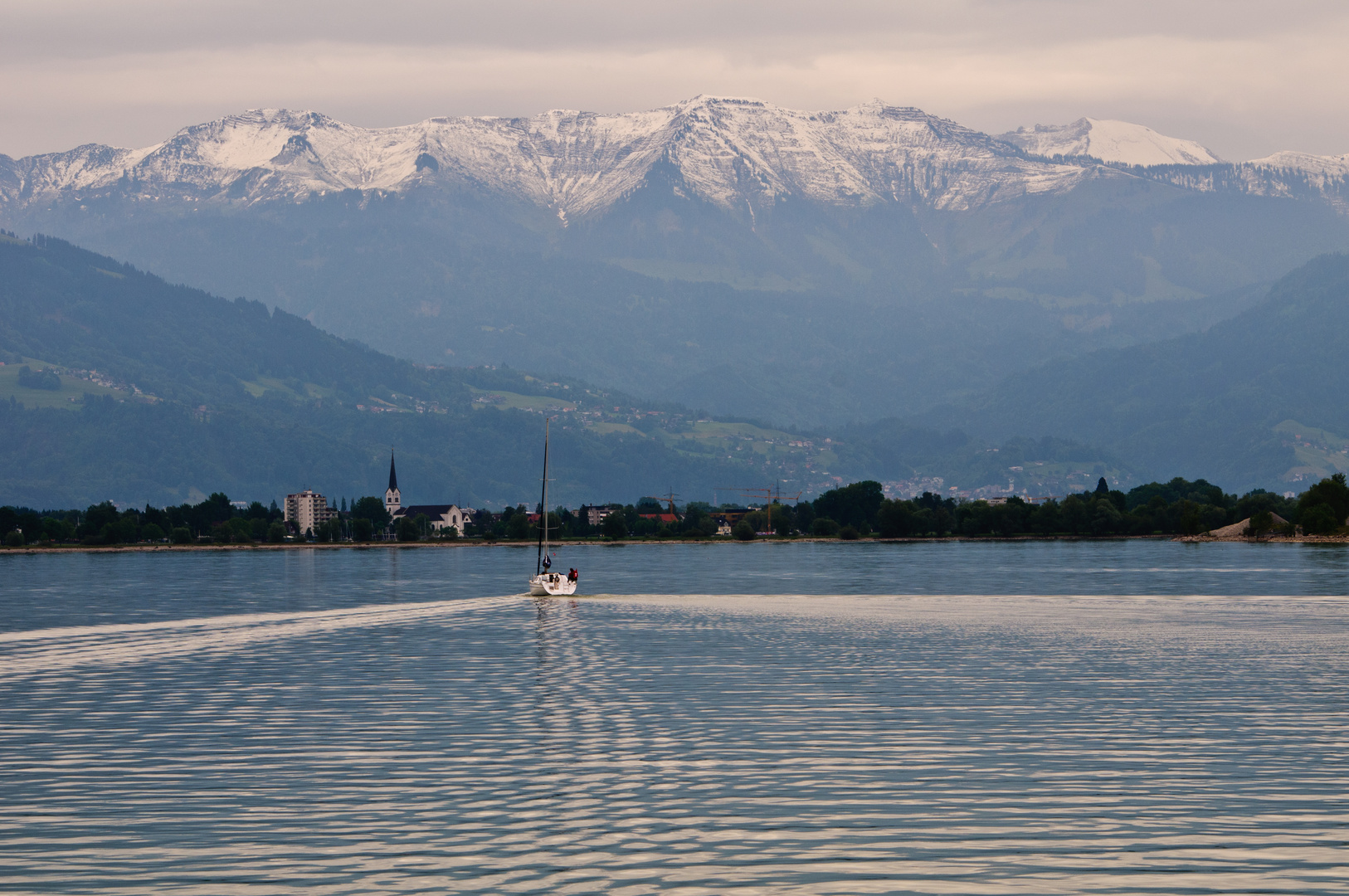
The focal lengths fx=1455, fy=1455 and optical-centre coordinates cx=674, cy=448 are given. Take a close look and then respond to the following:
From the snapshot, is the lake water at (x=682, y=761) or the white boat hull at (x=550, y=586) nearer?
the lake water at (x=682, y=761)

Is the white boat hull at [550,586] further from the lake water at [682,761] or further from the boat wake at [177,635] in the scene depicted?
the lake water at [682,761]

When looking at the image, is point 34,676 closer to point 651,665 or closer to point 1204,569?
point 651,665

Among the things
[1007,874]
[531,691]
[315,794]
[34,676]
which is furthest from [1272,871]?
[34,676]

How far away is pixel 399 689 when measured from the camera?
69.2 metres

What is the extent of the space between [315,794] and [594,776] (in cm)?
855

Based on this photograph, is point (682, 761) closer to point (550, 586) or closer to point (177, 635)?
point (177, 635)

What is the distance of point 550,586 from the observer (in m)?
143

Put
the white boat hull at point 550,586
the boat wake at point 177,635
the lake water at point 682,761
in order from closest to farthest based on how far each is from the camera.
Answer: the lake water at point 682,761 → the boat wake at point 177,635 → the white boat hull at point 550,586

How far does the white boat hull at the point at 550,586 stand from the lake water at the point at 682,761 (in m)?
38.4

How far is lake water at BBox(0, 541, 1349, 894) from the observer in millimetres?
34250

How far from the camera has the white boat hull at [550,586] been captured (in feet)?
468

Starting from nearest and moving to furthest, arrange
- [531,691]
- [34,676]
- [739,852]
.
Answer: [739,852] < [531,691] < [34,676]

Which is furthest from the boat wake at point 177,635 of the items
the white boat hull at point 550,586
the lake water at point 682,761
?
the white boat hull at point 550,586

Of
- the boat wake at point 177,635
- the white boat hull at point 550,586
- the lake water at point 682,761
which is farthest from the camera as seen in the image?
the white boat hull at point 550,586
